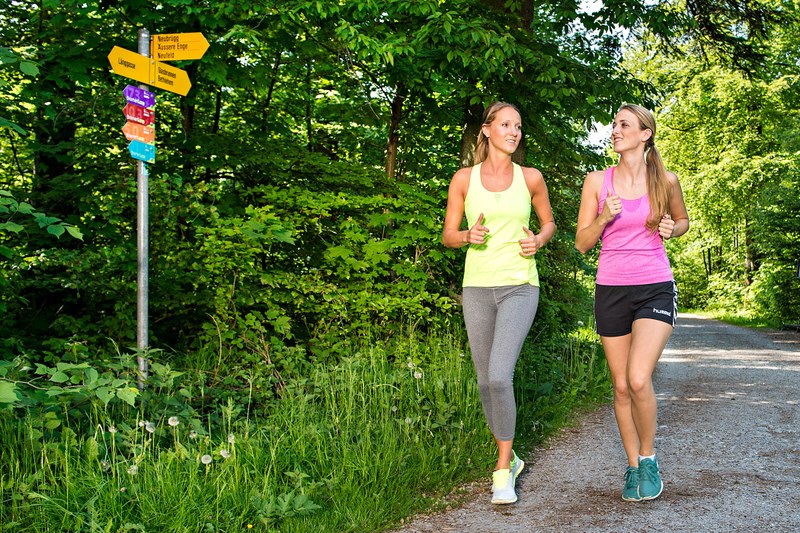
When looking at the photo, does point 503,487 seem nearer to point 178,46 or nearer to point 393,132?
point 178,46

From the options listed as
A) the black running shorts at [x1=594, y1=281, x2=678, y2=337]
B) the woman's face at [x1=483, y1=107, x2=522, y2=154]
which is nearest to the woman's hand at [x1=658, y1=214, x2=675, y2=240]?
the black running shorts at [x1=594, y1=281, x2=678, y2=337]

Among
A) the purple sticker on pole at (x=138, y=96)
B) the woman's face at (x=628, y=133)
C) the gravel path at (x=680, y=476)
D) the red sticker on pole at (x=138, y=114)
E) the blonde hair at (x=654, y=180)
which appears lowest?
the gravel path at (x=680, y=476)

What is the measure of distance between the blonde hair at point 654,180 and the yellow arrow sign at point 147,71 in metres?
3.02

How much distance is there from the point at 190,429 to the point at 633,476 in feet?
8.47

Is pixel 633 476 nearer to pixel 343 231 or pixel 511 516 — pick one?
pixel 511 516

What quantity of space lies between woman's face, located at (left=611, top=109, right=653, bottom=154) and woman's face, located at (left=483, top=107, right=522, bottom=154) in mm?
539

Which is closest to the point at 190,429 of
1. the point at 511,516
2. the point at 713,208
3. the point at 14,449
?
the point at 14,449

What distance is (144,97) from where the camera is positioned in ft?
17.0

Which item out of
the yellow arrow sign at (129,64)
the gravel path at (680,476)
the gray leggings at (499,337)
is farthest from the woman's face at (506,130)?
the yellow arrow sign at (129,64)

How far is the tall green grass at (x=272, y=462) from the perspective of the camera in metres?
3.46

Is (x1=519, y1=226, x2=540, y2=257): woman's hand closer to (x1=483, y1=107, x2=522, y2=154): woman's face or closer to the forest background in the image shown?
(x1=483, y1=107, x2=522, y2=154): woman's face

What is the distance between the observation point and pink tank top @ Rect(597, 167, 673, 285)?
4152mm

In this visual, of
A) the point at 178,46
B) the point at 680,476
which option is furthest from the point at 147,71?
the point at 680,476

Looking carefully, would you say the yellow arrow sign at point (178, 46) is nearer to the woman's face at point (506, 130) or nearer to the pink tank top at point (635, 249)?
the woman's face at point (506, 130)
